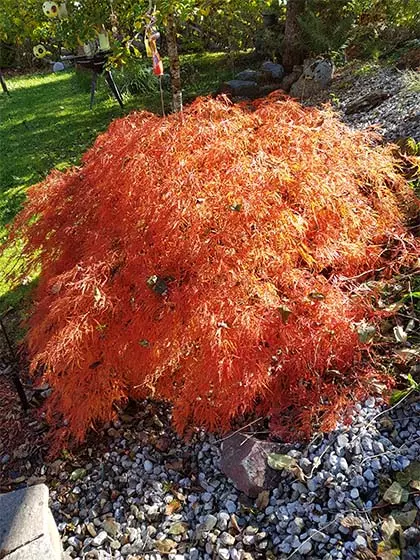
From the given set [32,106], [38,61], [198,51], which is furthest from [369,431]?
[38,61]

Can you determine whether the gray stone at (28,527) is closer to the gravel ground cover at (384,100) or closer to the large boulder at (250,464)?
the large boulder at (250,464)

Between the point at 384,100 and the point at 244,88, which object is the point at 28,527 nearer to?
the point at 384,100

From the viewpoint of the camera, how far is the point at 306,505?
1728mm

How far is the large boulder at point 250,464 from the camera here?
184 cm

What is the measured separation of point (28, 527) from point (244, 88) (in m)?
5.35

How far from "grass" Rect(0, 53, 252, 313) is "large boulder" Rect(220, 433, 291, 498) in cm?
225

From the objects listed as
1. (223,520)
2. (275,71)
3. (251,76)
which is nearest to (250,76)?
(251,76)

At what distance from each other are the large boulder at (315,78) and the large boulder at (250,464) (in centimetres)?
423

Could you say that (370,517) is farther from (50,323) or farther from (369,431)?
(50,323)

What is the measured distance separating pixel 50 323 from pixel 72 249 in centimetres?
48

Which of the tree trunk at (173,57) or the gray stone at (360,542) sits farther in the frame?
the tree trunk at (173,57)

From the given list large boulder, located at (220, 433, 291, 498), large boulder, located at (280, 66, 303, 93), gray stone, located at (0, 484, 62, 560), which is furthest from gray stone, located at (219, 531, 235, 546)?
large boulder, located at (280, 66, 303, 93)

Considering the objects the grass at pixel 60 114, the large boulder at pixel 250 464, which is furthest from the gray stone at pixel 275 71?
the large boulder at pixel 250 464

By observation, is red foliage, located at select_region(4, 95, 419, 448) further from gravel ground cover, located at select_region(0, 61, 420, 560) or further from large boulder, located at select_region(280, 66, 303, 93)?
large boulder, located at select_region(280, 66, 303, 93)
